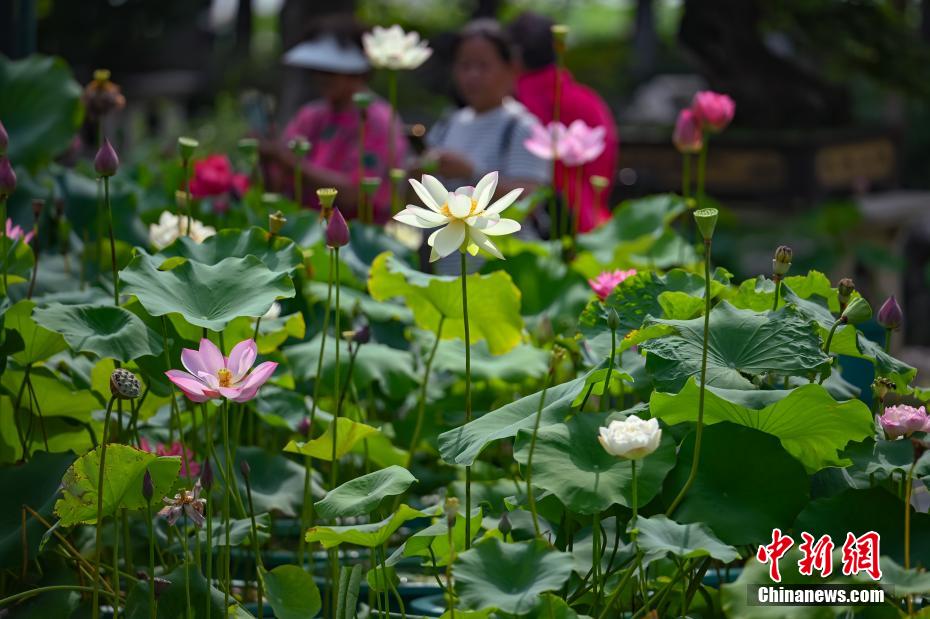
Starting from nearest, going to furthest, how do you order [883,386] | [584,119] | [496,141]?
1. [883,386]
2. [496,141]
3. [584,119]

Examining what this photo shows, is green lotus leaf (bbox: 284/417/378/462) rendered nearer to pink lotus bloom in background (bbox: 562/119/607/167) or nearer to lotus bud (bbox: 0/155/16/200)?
lotus bud (bbox: 0/155/16/200)

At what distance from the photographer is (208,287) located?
4.00ft

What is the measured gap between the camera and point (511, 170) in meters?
2.77

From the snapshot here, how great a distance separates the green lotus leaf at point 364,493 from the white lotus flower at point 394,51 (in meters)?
1.22

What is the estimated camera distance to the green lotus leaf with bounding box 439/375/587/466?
1022 millimetres

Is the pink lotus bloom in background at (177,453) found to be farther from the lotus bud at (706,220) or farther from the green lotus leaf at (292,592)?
the lotus bud at (706,220)

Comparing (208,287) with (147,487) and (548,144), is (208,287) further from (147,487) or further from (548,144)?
(548,144)

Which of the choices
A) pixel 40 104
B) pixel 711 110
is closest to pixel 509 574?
pixel 711 110

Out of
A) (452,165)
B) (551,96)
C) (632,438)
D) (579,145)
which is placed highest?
(632,438)

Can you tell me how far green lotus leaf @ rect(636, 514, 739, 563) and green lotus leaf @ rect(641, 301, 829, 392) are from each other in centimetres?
14

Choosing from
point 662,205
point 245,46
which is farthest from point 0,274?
point 245,46

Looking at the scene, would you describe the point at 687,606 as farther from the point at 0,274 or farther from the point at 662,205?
the point at 662,205

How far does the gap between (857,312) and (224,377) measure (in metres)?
0.53

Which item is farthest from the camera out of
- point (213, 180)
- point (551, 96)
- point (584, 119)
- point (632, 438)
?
point (551, 96)
